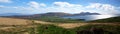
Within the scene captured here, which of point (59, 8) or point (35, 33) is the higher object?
point (59, 8)

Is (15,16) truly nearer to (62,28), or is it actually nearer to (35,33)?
(35,33)

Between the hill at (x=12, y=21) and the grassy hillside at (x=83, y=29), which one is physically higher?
the hill at (x=12, y=21)

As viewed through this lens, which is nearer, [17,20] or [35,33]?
[35,33]

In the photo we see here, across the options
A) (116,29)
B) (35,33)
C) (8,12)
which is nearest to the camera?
(35,33)

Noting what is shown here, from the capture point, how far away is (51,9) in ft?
13.7

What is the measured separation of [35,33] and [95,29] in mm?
1119

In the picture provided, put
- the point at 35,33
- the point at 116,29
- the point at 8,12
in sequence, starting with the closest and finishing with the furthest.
A: the point at 35,33, the point at 8,12, the point at 116,29

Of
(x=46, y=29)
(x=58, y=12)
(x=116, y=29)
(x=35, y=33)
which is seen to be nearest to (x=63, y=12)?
(x=58, y=12)

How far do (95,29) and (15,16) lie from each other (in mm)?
1419

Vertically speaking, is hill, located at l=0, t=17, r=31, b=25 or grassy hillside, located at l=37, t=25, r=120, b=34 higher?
hill, located at l=0, t=17, r=31, b=25

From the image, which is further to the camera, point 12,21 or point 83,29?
point 83,29

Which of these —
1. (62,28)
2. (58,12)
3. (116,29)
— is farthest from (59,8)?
(116,29)

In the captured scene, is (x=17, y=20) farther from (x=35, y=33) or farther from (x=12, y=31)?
(x=35, y=33)

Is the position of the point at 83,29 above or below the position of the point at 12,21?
below
